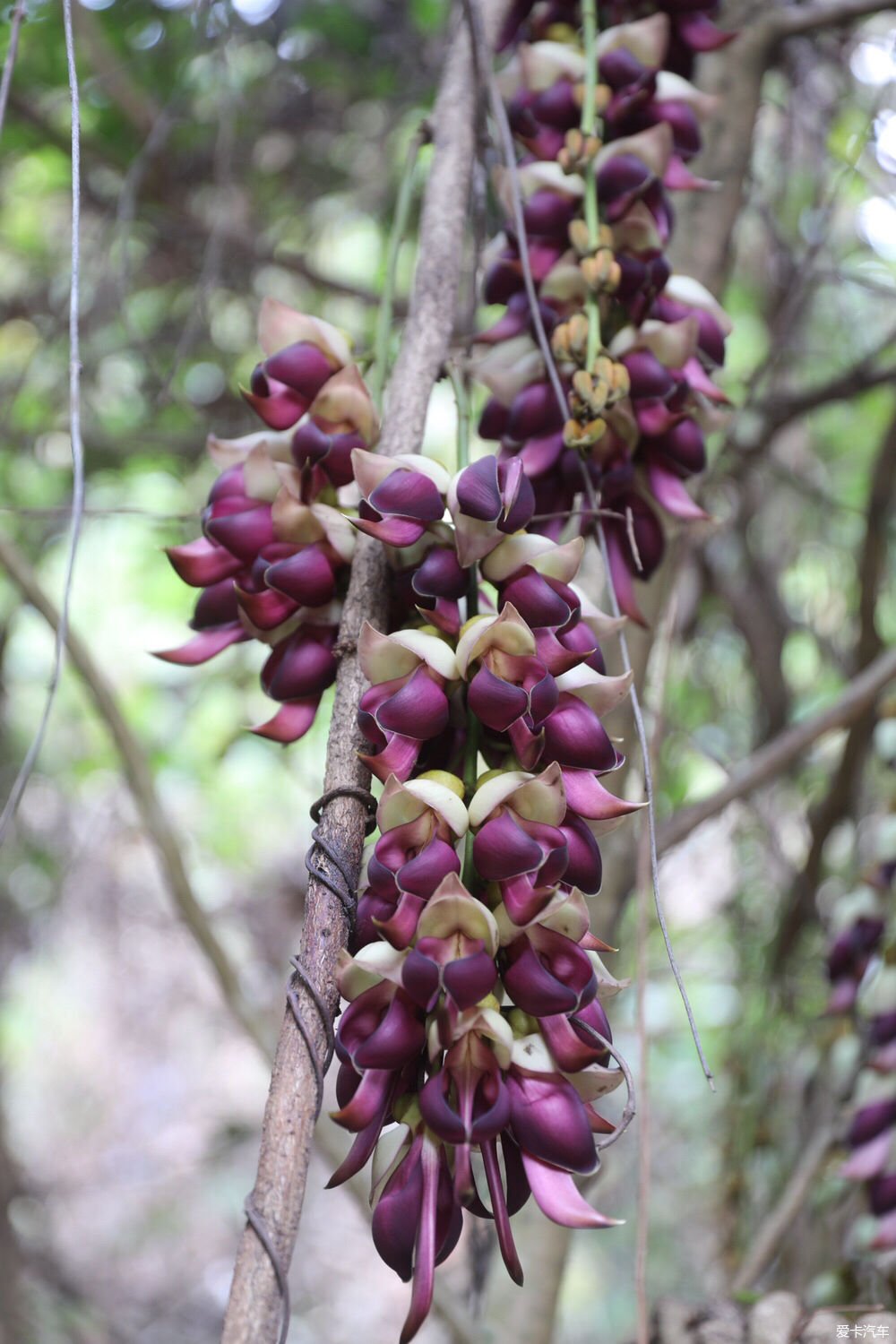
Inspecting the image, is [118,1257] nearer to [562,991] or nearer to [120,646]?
[120,646]

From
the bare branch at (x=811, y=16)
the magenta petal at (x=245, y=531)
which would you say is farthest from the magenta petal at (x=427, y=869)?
the bare branch at (x=811, y=16)

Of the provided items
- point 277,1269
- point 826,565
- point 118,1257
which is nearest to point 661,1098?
point 826,565

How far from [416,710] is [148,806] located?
2.47ft

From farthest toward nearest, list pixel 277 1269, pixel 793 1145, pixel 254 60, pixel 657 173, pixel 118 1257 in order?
pixel 118 1257 < pixel 254 60 < pixel 793 1145 < pixel 657 173 < pixel 277 1269

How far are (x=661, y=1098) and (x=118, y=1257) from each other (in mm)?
1534

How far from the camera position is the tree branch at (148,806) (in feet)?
Answer: 3.76

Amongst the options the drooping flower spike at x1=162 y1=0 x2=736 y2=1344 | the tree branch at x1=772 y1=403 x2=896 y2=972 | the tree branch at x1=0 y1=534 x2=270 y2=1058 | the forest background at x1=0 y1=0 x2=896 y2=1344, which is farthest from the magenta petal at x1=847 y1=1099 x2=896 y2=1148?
the drooping flower spike at x1=162 y1=0 x2=736 y2=1344

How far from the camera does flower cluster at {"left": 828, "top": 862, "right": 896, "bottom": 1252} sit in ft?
3.76

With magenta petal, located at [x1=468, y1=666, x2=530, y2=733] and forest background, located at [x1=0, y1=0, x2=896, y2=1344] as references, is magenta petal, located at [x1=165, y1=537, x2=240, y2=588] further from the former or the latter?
forest background, located at [x1=0, y1=0, x2=896, y2=1344]

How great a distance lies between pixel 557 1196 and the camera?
18.7 inches

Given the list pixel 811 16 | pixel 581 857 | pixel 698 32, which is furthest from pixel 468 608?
pixel 811 16

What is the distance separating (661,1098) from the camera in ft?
8.29

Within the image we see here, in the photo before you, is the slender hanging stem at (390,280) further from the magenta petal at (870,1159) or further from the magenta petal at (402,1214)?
the magenta petal at (870,1159)

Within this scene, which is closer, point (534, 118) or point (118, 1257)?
point (534, 118)
